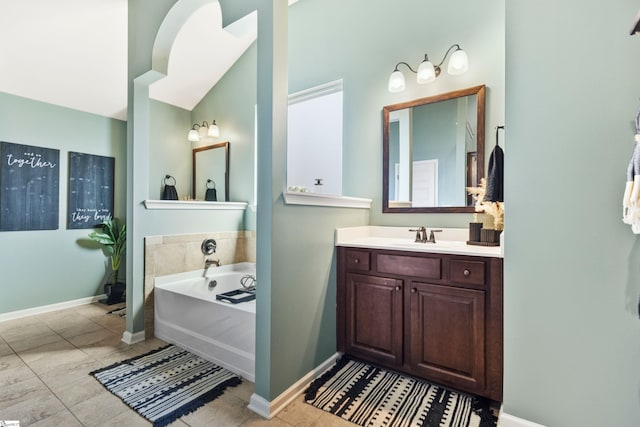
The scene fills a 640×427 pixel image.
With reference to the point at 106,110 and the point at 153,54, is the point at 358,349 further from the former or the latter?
the point at 106,110

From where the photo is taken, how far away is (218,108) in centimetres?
389

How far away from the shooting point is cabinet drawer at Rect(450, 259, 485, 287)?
5.56 feet

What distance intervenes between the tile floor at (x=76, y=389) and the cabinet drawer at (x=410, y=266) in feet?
2.95

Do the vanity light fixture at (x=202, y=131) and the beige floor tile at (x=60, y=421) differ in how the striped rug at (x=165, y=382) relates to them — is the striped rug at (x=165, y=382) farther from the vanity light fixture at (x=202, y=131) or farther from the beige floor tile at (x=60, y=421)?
the vanity light fixture at (x=202, y=131)

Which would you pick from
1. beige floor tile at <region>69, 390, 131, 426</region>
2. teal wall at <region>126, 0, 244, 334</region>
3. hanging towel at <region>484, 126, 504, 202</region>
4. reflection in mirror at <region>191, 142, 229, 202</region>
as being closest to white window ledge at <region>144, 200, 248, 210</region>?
teal wall at <region>126, 0, 244, 334</region>

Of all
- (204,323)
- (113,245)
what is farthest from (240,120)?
(204,323)

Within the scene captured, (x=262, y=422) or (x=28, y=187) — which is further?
(x=28, y=187)

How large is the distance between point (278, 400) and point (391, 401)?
64cm

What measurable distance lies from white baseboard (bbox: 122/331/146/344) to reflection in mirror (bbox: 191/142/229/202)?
5.63ft

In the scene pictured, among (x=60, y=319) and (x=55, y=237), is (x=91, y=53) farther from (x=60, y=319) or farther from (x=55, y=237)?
(x=60, y=319)

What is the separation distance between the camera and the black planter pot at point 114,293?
3543mm

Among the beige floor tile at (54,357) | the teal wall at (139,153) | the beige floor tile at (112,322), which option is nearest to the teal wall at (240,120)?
the teal wall at (139,153)

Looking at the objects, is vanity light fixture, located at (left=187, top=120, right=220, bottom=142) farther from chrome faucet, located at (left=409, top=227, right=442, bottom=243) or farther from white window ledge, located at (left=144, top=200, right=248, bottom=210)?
chrome faucet, located at (left=409, top=227, right=442, bottom=243)

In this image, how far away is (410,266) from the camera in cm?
194
